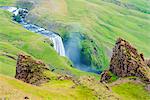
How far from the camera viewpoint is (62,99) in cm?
6550

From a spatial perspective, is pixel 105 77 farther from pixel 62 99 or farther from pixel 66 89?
pixel 62 99

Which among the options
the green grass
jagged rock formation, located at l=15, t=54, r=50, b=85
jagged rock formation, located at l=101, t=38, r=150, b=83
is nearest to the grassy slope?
jagged rock formation, located at l=15, t=54, r=50, b=85

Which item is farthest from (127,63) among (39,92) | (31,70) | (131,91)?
(39,92)

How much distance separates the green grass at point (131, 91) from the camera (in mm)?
88375

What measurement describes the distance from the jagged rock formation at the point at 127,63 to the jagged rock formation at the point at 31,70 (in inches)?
801

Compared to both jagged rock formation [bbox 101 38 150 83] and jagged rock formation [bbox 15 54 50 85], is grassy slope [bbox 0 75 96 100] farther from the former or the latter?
jagged rock formation [bbox 101 38 150 83]

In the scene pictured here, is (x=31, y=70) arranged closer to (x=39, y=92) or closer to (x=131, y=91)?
(x=131, y=91)

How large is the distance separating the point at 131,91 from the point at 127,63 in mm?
11549

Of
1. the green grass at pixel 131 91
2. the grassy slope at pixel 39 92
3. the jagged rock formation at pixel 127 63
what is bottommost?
the green grass at pixel 131 91

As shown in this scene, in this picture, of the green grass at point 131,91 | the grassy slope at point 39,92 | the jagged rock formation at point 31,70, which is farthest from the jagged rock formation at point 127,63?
the grassy slope at point 39,92

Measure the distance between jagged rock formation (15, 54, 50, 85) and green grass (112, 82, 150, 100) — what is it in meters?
15.0

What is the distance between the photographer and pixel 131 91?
3593 inches

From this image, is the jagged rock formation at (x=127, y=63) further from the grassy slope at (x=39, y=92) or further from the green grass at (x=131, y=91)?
the grassy slope at (x=39, y=92)

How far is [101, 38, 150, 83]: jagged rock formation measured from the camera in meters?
98.7
